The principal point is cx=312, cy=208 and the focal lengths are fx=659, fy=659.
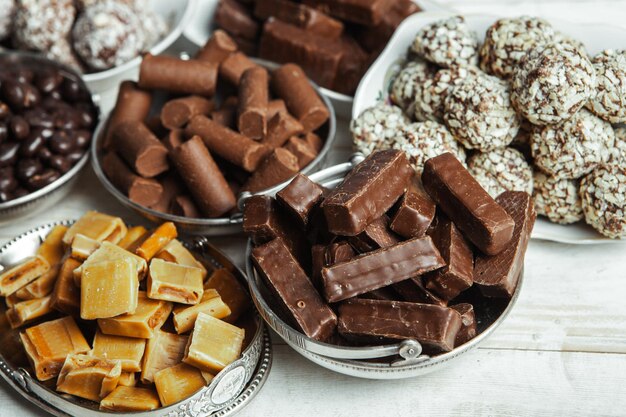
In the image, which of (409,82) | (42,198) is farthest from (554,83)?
(42,198)

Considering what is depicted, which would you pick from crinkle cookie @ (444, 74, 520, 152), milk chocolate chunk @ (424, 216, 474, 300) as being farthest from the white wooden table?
crinkle cookie @ (444, 74, 520, 152)

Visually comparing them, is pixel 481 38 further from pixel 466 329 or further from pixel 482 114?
pixel 466 329

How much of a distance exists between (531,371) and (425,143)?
0.73 meters

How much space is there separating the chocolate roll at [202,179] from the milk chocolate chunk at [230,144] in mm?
68

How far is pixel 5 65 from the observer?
2.57 meters

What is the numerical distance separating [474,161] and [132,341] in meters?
1.17

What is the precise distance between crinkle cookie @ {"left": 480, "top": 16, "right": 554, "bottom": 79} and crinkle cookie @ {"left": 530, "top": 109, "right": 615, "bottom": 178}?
0.82 ft

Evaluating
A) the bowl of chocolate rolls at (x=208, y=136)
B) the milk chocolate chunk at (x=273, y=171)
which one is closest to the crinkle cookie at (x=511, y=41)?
the bowl of chocolate rolls at (x=208, y=136)

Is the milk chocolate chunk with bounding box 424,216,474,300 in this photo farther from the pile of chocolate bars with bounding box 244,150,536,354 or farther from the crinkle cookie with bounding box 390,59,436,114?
the crinkle cookie with bounding box 390,59,436,114

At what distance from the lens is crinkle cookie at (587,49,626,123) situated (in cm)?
193

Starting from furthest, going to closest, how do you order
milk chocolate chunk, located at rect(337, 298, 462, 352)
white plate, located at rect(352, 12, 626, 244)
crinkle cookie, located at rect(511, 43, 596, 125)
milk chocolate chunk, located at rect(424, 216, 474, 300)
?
white plate, located at rect(352, 12, 626, 244) < crinkle cookie, located at rect(511, 43, 596, 125) < milk chocolate chunk, located at rect(424, 216, 474, 300) < milk chocolate chunk, located at rect(337, 298, 462, 352)

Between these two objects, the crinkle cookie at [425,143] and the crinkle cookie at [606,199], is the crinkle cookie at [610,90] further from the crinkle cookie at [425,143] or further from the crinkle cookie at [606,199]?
the crinkle cookie at [425,143]

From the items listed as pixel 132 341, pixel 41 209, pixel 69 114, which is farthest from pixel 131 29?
pixel 132 341

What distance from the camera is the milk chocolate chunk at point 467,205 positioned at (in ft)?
5.49
